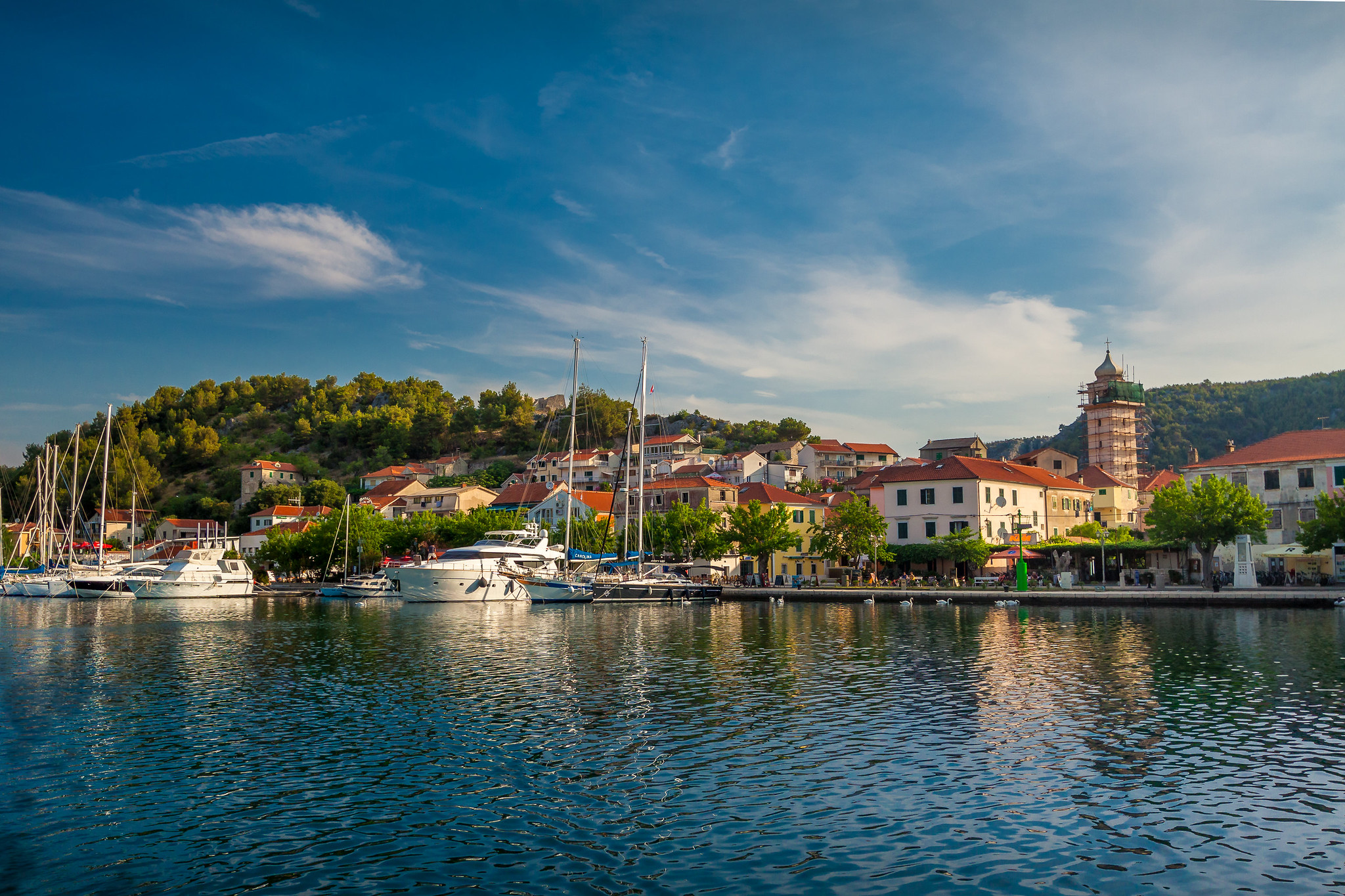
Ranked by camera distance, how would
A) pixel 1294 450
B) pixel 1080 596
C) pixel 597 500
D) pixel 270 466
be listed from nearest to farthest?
pixel 1080 596
pixel 1294 450
pixel 597 500
pixel 270 466

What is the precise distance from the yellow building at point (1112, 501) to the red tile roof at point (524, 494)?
62319 mm

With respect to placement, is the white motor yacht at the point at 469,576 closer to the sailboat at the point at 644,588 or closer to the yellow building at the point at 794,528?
the sailboat at the point at 644,588

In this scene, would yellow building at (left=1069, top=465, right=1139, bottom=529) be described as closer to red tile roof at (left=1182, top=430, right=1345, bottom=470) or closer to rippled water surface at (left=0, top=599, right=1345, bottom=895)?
red tile roof at (left=1182, top=430, right=1345, bottom=470)

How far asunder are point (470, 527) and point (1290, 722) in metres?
80.4

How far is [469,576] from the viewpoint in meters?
65.0

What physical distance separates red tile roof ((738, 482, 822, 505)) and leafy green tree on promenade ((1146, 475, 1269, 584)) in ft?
120

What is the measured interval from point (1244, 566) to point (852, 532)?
27.9m

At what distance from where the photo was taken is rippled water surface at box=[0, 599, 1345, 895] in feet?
38.1

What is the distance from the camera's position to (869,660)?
3131 cm

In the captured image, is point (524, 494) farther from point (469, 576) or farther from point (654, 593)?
point (654, 593)

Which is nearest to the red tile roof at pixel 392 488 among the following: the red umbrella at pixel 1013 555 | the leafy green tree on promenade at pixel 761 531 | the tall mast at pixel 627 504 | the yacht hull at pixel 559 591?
the tall mast at pixel 627 504

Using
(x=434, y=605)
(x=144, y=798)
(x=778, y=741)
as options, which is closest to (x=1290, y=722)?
(x=778, y=741)

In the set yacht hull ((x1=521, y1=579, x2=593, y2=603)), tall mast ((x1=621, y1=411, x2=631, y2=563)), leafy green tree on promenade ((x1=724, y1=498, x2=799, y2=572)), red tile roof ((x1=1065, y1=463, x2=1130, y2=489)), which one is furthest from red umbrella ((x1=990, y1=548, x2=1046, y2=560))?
red tile roof ((x1=1065, y1=463, x2=1130, y2=489))

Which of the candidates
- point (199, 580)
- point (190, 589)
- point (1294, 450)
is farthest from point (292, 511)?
point (1294, 450)
